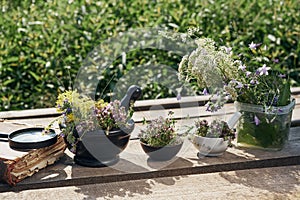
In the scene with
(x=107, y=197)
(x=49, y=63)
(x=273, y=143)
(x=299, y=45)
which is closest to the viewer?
(x=107, y=197)

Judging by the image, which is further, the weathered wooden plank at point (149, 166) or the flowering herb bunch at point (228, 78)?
the flowering herb bunch at point (228, 78)

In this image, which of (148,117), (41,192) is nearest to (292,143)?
(148,117)

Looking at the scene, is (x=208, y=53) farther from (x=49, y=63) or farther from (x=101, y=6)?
(x=101, y=6)

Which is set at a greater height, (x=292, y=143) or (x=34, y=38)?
(x=34, y=38)

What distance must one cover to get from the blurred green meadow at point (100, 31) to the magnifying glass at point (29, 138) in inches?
44.5

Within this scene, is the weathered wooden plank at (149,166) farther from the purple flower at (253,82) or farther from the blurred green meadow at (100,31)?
the blurred green meadow at (100,31)

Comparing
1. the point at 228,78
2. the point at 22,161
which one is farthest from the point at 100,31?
the point at 22,161

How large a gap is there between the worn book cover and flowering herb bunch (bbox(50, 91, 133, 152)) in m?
0.08

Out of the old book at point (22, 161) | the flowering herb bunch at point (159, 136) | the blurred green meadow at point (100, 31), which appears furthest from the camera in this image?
the blurred green meadow at point (100, 31)

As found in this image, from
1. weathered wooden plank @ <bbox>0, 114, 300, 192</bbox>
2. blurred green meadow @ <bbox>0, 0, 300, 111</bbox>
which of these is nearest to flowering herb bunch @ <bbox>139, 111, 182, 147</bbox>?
weathered wooden plank @ <bbox>0, 114, 300, 192</bbox>

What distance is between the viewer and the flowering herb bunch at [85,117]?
5.44ft

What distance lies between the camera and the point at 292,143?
6.35ft

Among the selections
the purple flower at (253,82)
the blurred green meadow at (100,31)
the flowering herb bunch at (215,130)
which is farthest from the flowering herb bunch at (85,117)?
the blurred green meadow at (100,31)

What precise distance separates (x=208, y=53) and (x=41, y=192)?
670 mm
